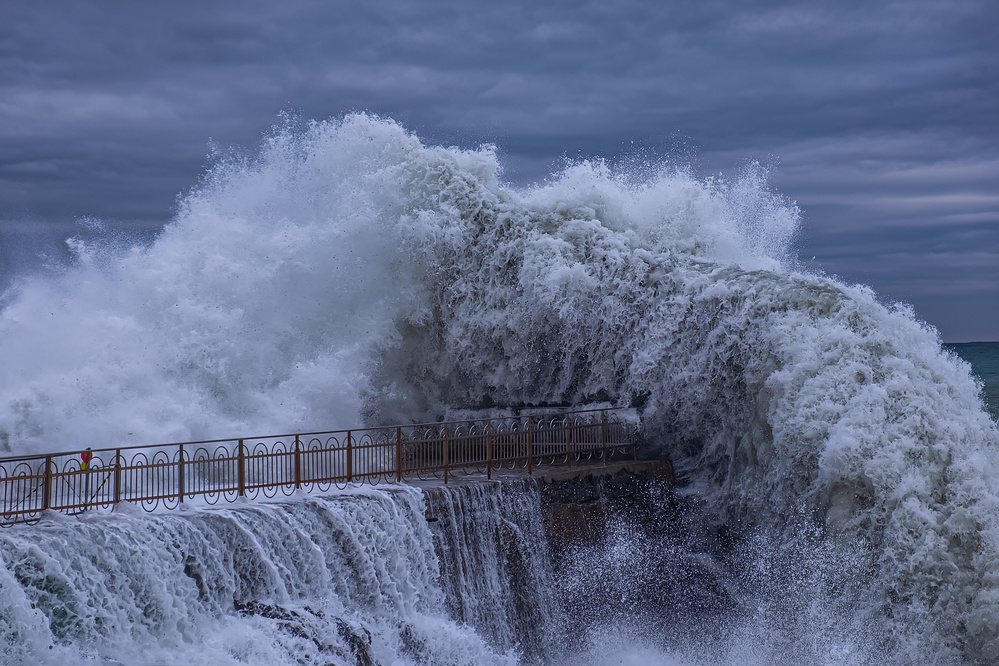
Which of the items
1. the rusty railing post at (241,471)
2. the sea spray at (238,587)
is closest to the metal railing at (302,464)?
the rusty railing post at (241,471)

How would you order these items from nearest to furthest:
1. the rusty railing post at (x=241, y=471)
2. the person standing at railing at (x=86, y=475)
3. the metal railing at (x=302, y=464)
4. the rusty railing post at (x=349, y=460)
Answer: the person standing at railing at (x=86, y=475) < the metal railing at (x=302, y=464) < the rusty railing post at (x=241, y=471) < the rusty railing post at (x=349, y=460)

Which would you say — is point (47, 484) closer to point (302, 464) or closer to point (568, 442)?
point (302, 464)

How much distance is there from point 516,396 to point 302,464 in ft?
14.6

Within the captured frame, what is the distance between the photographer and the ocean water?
10.3m

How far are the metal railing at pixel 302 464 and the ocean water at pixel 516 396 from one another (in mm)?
765

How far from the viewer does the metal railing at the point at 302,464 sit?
10.4m

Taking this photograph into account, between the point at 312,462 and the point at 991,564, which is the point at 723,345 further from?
the point at 312,462

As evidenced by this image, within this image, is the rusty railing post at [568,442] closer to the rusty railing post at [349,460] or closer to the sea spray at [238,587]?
the sea spray at [238,587]

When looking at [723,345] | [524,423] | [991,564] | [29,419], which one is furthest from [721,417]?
[29,419]

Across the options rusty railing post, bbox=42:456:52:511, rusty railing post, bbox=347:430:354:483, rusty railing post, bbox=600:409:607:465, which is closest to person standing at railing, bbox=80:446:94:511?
rusty railing post, bbox=42:456:52:511

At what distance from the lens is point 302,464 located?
44.7 feet

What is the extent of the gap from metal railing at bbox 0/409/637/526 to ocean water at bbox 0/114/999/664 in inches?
30.1

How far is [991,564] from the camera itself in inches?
456

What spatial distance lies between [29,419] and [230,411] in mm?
2876
